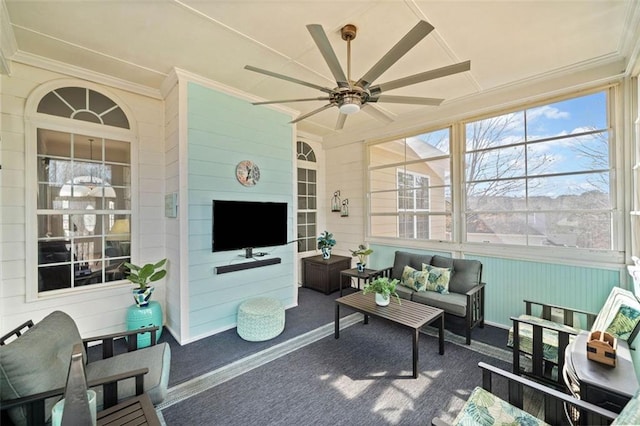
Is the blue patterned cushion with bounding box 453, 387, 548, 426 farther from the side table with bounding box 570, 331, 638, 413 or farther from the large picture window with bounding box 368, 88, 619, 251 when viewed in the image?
the large picture window with bounding box 368, 88, 619, 251

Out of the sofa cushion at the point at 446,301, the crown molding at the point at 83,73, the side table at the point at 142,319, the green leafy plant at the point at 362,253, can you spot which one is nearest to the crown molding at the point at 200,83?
the crown molding at the point at 83,73

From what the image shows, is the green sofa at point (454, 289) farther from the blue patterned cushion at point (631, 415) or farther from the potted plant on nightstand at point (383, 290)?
the blue patterned cushion at point (631, 415)

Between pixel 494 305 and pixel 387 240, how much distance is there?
1.81 metres

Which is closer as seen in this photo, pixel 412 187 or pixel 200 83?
pixel 200 83

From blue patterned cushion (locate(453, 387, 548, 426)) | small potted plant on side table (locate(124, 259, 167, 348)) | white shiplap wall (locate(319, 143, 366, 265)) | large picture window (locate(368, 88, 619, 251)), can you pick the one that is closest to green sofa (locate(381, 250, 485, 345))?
large picture window (locate(368, 88, 619, 251))

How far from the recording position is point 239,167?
3527 mm

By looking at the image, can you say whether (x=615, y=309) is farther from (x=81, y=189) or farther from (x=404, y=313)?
(x=81, y=189)

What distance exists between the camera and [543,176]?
127 inches

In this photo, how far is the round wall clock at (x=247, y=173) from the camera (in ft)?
11.6

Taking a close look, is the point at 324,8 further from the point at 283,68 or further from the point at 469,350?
the point at 469,350

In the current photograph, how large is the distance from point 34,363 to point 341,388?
83.2 inches

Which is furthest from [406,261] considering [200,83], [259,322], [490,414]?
[200,83]

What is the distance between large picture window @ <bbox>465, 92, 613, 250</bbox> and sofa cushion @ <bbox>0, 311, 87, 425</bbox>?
4.46 m

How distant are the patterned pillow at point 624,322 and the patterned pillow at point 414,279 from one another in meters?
1.74
